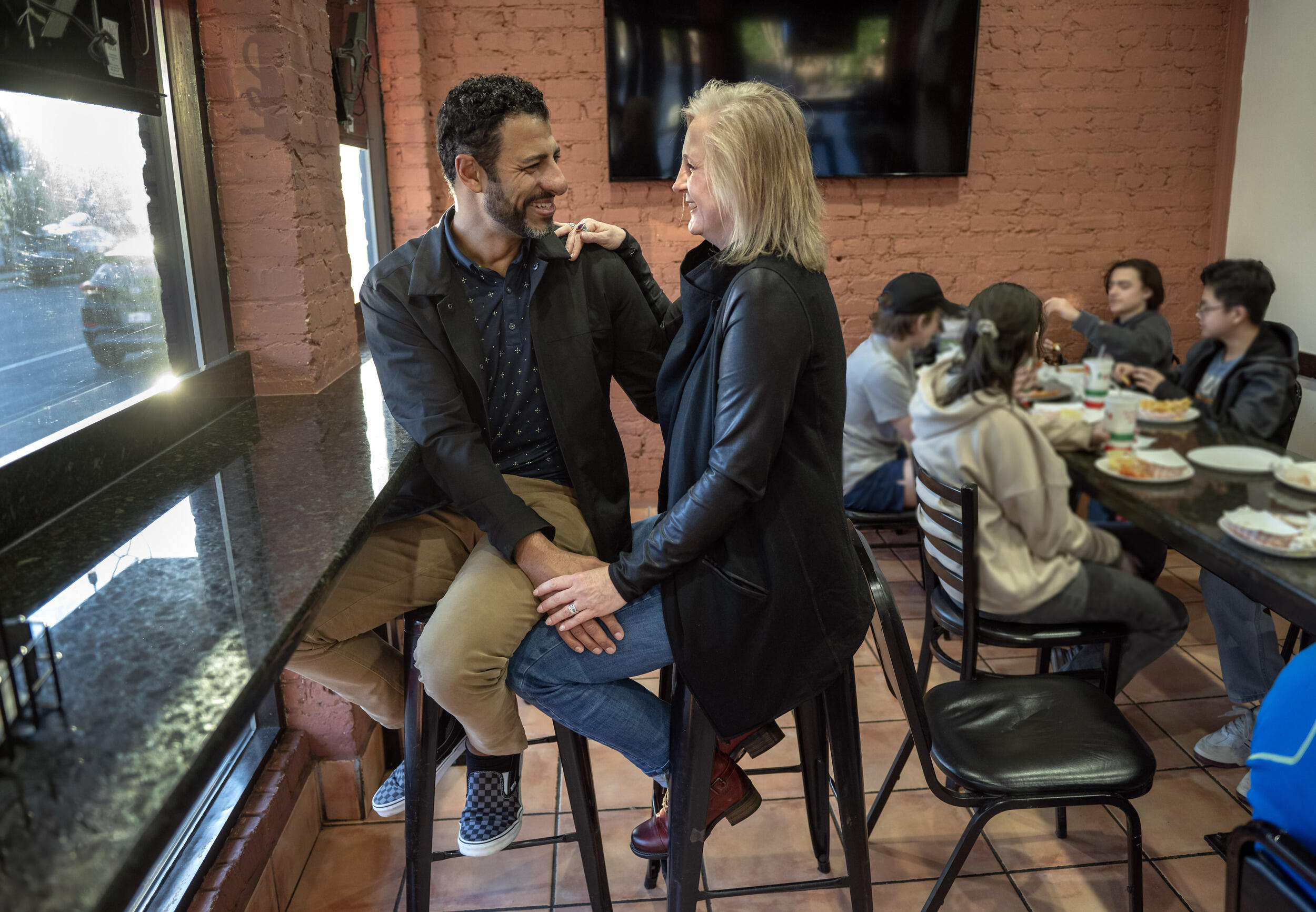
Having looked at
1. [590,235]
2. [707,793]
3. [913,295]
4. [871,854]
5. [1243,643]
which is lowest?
[871,854]

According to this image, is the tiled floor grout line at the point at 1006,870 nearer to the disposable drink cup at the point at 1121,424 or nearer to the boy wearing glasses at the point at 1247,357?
the disposable drink cup at the point at 1121,424

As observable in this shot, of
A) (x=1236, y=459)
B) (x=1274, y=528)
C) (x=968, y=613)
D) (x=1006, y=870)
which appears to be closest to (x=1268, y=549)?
(x=1274, y=528)

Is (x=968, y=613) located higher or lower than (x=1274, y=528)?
lower

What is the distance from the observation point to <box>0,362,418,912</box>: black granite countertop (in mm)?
658

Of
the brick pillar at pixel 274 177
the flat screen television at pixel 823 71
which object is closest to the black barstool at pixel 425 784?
the brick pillar at pixel 274 177

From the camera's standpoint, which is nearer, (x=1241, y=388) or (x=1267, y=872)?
(x=1267, y=872)

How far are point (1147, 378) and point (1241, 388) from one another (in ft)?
1.86

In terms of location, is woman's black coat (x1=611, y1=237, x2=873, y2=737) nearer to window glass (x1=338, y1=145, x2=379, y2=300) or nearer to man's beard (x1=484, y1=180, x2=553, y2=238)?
man's beard (x1=484, y1=180, x2=553, y2=238)

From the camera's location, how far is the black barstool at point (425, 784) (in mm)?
1565

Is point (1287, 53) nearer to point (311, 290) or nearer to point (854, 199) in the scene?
point (854, 199)

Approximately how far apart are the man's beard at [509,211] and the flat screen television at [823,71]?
7.71 feet

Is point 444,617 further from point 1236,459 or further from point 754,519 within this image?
point 1236,459

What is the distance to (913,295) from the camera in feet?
11.6

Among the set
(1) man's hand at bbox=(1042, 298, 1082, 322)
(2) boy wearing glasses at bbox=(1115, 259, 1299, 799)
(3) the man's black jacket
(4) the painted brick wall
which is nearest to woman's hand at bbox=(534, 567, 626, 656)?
(3) the man's black jacket
